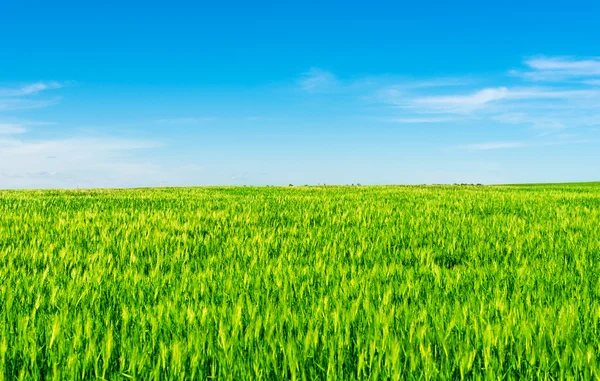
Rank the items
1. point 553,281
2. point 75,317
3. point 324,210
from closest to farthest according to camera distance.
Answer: point 75,317 → point 553,281 → point 324,210

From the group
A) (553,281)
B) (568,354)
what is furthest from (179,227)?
(568,354)

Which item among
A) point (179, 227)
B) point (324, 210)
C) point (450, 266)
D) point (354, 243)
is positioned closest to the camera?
point (450, 266)

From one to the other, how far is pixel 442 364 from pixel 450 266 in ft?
9.46

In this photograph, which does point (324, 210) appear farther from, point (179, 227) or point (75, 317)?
point (75, 317)

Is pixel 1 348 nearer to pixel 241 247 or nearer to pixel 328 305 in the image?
pixel 328 305

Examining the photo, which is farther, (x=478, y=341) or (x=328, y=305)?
(x=328, y=305)

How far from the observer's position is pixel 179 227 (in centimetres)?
704

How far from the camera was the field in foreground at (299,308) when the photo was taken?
2164 millimetres

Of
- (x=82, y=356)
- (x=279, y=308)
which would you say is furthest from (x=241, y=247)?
(x=82, y=356)

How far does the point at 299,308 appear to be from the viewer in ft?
10.00

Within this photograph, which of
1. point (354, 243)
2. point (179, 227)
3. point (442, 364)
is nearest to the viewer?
point (442, 364)

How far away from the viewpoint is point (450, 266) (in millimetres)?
4875

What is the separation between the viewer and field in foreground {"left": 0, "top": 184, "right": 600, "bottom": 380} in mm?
2164

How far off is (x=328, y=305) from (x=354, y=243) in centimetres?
288
